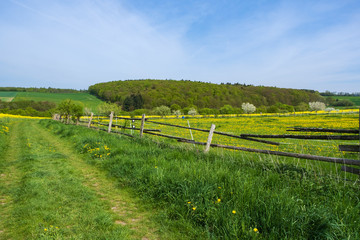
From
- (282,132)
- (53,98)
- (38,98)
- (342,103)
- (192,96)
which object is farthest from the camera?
(192,96)

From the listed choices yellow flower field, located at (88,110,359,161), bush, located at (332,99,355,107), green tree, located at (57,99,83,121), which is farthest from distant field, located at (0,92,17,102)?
bush, located at (332,99,355,107)

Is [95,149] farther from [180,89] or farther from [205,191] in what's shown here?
[180,89]

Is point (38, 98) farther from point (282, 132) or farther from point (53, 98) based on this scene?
point (282, 132)

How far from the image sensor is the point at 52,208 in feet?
11.2

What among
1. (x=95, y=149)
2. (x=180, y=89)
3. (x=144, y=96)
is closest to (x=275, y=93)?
(x=180, y=89)

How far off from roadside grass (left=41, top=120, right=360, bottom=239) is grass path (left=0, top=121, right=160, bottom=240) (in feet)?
1.39

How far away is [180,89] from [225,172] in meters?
109

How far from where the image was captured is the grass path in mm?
2746

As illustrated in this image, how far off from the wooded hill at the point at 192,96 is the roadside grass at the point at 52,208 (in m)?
82.3

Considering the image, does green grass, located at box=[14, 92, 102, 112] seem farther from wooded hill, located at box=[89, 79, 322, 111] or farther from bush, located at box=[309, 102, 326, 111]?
bush, located at box=[309, 102, 326, 111]

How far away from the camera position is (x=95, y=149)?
292 inches

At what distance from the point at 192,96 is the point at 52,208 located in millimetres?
101357

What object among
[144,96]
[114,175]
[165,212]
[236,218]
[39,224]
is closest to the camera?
[236,218]

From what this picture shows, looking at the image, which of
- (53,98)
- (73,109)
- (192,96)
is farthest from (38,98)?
(73,109)
